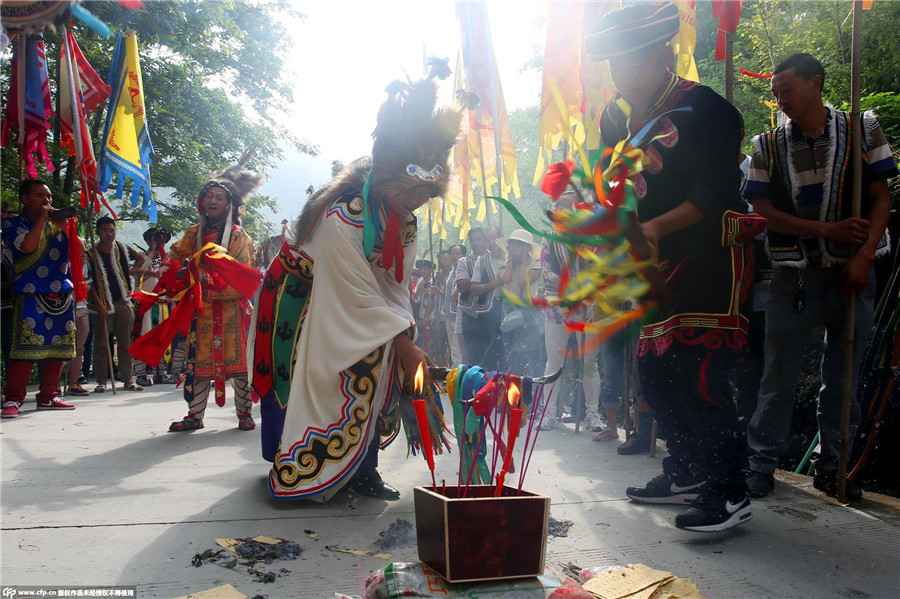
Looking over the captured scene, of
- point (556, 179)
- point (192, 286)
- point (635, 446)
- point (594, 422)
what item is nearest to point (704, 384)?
point (556, 179)

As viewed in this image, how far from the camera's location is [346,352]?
297 centimetres

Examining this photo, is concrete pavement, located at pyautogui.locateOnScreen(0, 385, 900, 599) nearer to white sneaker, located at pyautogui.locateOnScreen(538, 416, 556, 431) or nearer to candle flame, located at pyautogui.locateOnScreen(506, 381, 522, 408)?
candle flame, located at pyautogui.locateOnScreen(506, 381, 522, 408)

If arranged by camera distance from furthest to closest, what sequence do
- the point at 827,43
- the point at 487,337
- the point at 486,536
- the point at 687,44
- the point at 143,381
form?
the point at 143,381
the point at 827,43
the point at 487,337
the point at 687,44
the point at 486,536

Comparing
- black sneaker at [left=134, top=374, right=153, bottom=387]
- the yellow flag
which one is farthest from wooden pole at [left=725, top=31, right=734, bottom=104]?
black sneaker at [left=134, top=374, right=153, bottom=387]

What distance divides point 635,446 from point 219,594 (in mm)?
3031

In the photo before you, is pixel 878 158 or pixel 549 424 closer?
pixel 878 158

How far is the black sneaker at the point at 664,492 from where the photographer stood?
2934 mm

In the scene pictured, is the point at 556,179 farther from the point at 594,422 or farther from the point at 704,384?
the point at 594,422

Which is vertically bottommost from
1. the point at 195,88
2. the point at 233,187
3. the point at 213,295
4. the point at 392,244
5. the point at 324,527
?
the point at 324,527

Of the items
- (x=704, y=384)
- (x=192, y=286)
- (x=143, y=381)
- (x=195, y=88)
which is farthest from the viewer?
(x=195, y=88)

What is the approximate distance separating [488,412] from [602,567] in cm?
68

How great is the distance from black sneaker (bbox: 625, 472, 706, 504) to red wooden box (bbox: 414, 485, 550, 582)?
122 cm

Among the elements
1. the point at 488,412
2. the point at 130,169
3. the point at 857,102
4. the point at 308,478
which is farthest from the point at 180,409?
the point at 857,102

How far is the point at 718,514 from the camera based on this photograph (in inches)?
98.3
